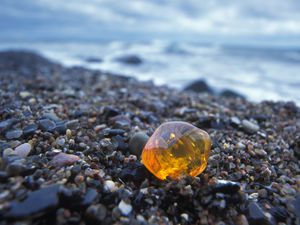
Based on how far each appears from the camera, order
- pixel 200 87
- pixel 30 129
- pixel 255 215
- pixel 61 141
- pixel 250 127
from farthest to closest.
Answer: pixel 200 87
pixel 250 127
pixel 30 129
pixel 61 141
pixel 255 215

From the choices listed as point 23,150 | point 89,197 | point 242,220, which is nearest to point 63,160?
point 23,150

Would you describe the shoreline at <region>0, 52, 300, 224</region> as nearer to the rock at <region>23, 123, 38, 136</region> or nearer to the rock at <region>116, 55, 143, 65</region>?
the rock at <region>23, 123, 38, 136</region>

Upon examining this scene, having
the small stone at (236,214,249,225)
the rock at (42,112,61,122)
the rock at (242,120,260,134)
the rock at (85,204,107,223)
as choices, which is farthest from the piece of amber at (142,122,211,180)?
the rock at (242,120,260,134)

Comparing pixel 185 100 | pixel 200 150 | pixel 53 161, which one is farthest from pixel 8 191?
pixel 185 100

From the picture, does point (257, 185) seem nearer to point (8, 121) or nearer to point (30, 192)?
point (30, 192)

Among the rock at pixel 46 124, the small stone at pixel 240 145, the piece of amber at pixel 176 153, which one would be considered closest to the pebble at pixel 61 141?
the rock at pixel 46 124

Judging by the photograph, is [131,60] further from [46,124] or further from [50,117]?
[46,124]
